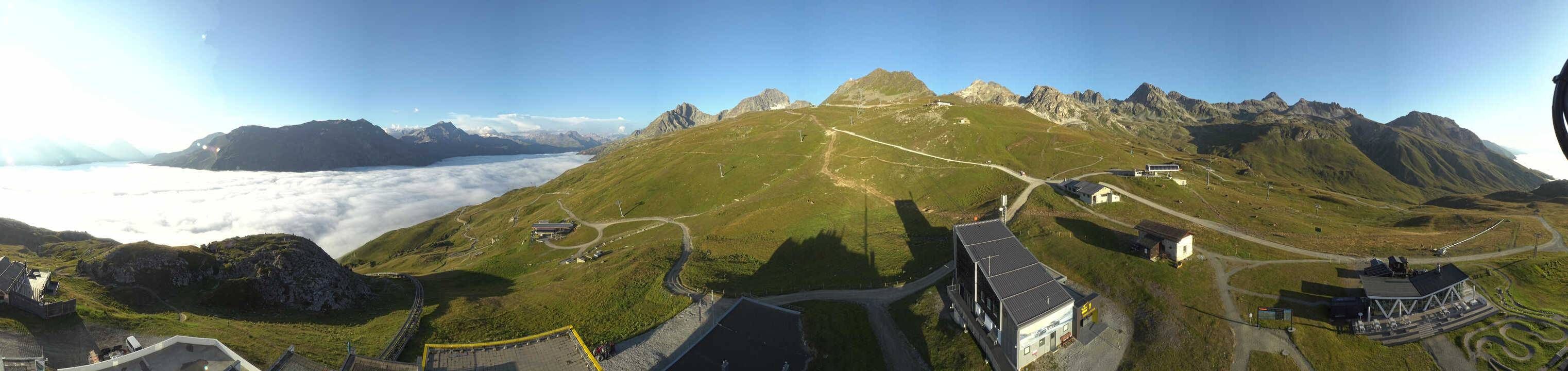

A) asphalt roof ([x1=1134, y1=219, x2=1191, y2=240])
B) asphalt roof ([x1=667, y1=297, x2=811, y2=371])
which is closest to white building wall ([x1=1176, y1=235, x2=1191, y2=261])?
asphalt roof ([x1=1134, y1=219, x2=1191, y2=240])

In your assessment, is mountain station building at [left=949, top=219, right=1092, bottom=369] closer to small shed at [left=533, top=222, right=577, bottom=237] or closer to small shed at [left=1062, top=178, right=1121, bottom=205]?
small shed at [left=1062, top=178, right=1121, bottom=205]

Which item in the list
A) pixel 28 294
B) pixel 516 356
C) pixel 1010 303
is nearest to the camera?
pixel 516 356

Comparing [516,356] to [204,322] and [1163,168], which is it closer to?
[204,322]

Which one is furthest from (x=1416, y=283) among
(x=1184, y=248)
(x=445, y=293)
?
(x=445, y=293)

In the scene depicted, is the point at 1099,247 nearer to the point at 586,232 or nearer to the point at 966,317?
the point at 966,317

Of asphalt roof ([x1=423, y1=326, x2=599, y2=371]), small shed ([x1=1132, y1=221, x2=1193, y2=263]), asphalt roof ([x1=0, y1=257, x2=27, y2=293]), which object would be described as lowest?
asphalt roof ([x1=423, y1=326, x2=599, y2=371])

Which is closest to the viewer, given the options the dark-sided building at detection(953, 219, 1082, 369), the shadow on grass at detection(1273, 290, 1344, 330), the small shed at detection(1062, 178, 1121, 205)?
the dark-sided building at detection(953, 219, 1082, 369)
